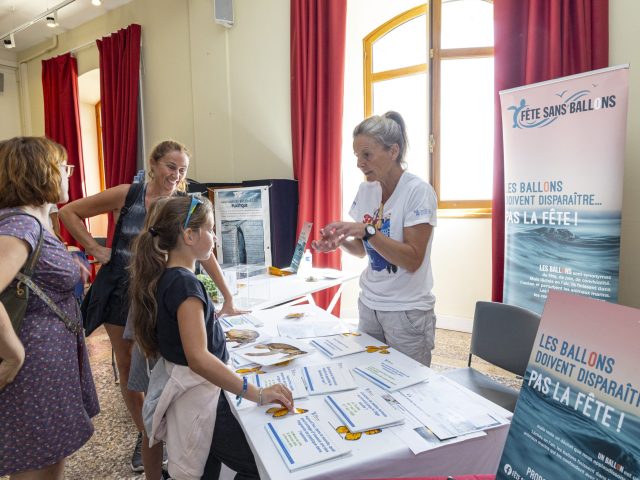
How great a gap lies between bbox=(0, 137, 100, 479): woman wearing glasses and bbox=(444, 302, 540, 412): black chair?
153 cm

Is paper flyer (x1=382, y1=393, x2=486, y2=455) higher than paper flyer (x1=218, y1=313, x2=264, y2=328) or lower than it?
lower

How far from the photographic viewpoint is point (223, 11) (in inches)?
164

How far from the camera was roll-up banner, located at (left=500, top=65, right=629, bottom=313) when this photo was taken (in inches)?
91.4

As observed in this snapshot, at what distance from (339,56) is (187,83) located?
1.93m

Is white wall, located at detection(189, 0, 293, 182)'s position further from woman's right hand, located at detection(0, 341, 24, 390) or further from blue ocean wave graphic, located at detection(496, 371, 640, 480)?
blue ocean wave graphic, located at detection(496, 371, 640, 480)

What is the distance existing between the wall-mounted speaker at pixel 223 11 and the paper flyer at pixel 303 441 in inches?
164

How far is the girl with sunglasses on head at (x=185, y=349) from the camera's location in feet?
3.58

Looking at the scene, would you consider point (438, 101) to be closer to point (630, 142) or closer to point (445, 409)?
point (630, 142)

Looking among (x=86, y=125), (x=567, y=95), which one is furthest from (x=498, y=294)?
(x=86, y=125)

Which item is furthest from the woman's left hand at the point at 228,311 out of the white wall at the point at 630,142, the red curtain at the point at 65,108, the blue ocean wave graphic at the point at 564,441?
the red curtain at the point at 65,108

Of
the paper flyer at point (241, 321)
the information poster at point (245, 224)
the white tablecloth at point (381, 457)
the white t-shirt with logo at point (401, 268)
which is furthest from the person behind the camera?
the information poster at point (245, 224)

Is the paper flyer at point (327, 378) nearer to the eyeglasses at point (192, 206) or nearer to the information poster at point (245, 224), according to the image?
the eyeglasses at point (192, 206)

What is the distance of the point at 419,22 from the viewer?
4.04 meters

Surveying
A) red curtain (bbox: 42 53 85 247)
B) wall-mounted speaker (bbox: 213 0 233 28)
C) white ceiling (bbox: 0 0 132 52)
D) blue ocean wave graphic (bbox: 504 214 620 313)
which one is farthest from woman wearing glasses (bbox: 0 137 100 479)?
red curtain (bbox: 42 53 85 247)
